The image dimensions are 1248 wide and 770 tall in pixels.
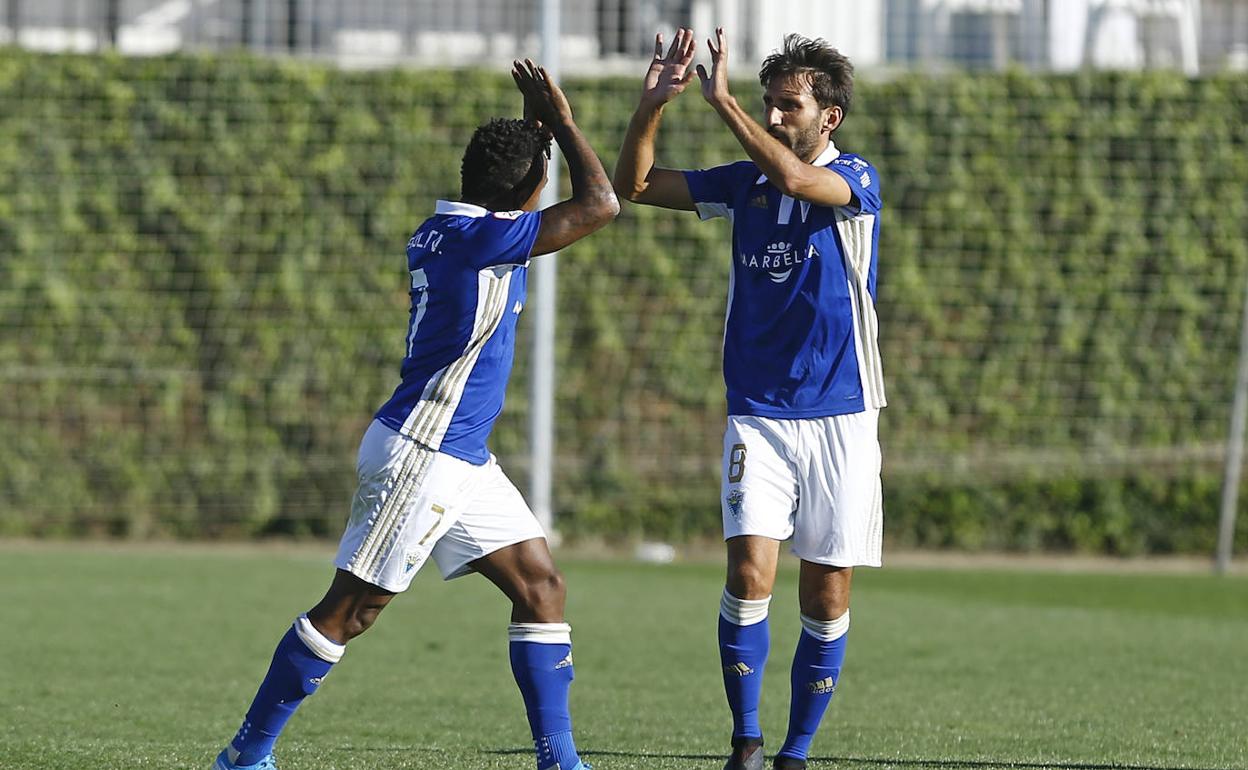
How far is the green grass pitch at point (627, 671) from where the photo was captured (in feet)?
17.8

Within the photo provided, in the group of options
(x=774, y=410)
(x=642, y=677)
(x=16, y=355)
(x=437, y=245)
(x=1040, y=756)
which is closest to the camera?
(x=437, y=245)

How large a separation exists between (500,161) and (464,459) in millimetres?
803

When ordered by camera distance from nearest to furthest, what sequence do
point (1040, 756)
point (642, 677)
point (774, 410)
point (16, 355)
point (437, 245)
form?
point (437, 245)
point (774, 410)
point (1040, 756)
point (642, 677)
point (16, 355)

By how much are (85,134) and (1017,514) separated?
295 inches

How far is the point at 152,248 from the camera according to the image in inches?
502

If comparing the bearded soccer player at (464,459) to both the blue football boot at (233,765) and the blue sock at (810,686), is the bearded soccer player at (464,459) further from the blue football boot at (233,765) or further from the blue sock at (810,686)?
the blue sock at (810,686)

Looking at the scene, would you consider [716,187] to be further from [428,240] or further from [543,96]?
[428,240]

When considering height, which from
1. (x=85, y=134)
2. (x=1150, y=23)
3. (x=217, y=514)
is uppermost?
(x=1150, y=23)

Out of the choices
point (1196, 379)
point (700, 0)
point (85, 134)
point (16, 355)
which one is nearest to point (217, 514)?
point (16, 355)

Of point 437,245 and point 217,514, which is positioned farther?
point 217,514

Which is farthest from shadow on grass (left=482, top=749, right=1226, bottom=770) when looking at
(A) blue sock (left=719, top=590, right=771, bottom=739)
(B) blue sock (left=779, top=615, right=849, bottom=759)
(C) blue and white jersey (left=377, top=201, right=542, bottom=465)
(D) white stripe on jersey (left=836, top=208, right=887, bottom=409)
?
(C) blue and white jersey (left=377, top=201, right=542, bottom=465)

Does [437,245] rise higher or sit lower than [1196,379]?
higher

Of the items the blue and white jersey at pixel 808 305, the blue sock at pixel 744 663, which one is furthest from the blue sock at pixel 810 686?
the blue and white jersey at pixel 808 305

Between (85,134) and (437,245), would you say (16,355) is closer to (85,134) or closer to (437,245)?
(85,134)
